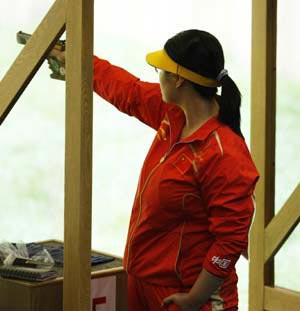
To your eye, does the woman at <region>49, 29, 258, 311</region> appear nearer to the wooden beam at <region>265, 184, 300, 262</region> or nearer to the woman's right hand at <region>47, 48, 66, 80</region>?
the woman's right hand at <region>47, 48, 66, 80</region>

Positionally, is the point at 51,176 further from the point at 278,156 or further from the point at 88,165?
the point at 88,165

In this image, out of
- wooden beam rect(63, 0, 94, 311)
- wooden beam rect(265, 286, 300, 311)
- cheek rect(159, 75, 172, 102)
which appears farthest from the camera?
wooden beam rect(265, 286, 300, 311)

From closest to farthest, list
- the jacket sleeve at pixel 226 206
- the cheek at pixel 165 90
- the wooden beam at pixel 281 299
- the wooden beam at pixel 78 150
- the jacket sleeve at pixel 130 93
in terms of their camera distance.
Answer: the wooden beam at pixel 78 150 < the jacket sleeve at pixel 226 206 < the cheek at pixel 165 90 < the jacket sleeve at pixel 130 93 < the wooden beam at pixel 281 299

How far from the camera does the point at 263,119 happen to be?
3533 millimetres

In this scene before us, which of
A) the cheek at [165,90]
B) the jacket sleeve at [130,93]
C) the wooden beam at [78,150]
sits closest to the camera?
the wooden beam at [78,150]

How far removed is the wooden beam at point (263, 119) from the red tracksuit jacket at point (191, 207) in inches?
45.3

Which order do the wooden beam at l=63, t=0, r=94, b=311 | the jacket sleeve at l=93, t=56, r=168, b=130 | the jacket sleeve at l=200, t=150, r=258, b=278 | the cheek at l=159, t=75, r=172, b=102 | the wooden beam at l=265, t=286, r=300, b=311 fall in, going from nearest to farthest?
the wooden beam at l=63, t=0, r=94, b=311
the jacket sleeve at l=200, t=150, r=258, b=278
the cheek at l=159, t=75, r=172, b=102
the jacket sleeve at l=93, t=56, r=168, b=130
the wooden beam at l=265, t=286, r=300, b=311

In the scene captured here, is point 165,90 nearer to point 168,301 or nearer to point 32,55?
point 32,55

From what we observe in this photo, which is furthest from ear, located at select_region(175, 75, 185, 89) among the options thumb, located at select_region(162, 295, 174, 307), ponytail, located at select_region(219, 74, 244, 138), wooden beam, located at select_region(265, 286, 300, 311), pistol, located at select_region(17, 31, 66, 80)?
wooden beam, located at select_region(265, 286, 300, 311)

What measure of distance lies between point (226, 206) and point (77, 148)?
1.53ft

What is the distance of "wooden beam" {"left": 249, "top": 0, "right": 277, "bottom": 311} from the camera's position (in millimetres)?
3514

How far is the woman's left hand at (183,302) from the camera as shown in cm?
229

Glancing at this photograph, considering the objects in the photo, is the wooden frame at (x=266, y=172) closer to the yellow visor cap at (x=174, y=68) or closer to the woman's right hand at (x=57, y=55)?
the yellow visor cap at (x=174, y=68)

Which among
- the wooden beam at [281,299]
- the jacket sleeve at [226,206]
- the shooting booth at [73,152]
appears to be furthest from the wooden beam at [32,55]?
the wooden beam at [281,299]
